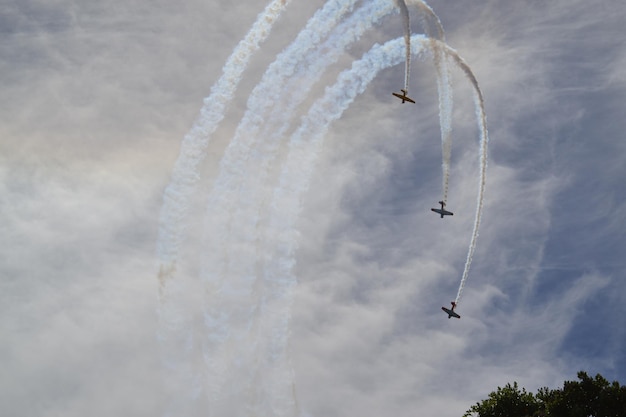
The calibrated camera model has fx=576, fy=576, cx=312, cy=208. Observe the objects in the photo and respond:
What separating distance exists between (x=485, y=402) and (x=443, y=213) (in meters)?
26.9

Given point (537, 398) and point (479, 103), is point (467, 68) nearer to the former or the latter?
point (479, 103)

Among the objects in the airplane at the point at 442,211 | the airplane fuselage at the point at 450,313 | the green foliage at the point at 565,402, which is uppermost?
the airplane at the point at 442,211

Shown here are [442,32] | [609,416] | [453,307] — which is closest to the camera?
[442,32]

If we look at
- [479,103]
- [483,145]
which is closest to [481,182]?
[483,145]

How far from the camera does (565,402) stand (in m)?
70.5

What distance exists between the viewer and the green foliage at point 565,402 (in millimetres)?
68438

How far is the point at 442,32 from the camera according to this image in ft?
210

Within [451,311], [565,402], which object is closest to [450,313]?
[451,311]

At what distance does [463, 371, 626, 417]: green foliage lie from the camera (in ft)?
225

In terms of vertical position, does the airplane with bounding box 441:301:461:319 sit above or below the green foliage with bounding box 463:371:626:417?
above

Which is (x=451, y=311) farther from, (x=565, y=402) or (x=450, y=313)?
(x=565, y=402)

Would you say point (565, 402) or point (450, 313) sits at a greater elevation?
point (450, 313)

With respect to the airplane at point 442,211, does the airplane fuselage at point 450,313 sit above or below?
below

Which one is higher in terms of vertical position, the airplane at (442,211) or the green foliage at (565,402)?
the airplane at (442,211)
